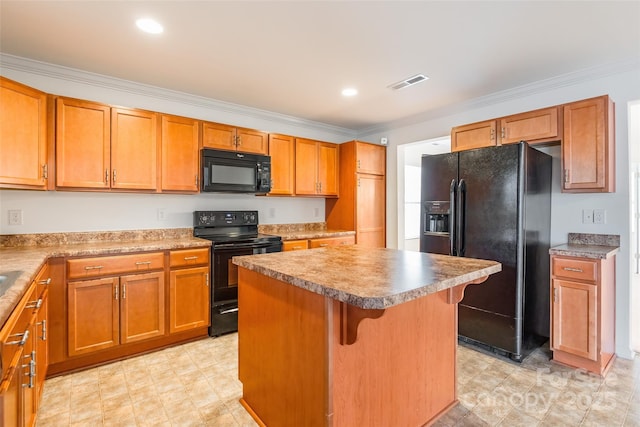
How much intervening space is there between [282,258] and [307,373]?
0.65 metres

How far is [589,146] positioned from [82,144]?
13.9 feet

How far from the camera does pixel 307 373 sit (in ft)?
4.83

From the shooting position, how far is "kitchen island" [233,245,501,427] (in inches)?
53.3

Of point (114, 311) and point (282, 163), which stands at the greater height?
point (282, 163)

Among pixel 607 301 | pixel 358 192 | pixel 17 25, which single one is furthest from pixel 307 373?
pixel 358 192

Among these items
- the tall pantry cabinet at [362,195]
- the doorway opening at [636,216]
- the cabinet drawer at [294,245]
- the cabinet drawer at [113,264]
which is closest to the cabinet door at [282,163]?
the cabinet drawer at [294,245]

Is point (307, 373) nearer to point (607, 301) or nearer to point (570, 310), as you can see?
point (570, 310)

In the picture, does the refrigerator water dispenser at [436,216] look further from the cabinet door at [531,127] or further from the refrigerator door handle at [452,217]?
the cabinet door at [531,127]

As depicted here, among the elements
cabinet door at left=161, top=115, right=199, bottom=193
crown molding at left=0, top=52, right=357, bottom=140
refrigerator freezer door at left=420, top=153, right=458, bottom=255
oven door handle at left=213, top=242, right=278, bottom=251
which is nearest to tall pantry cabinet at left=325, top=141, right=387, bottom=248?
crown molding at left=0, top=52, right=357, bottom=140

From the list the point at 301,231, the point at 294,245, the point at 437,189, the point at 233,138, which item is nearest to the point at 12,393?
the point at 294,245

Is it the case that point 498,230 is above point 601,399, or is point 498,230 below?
above

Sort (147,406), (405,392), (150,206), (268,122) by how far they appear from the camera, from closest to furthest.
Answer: (405,392), (147,406), (150,206), (268,122)

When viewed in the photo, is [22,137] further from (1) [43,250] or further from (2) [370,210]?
(2) [370,210]

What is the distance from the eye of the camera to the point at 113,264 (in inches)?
103
